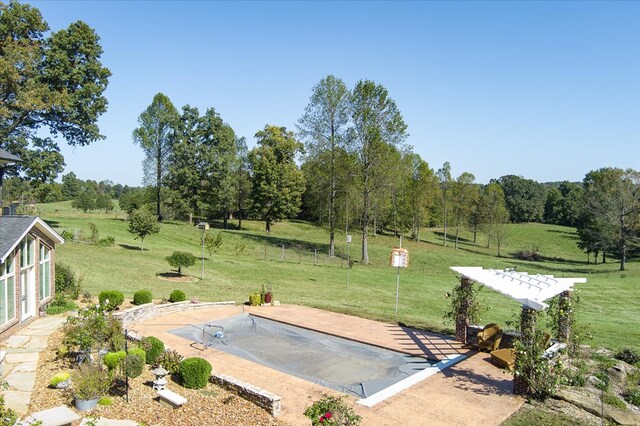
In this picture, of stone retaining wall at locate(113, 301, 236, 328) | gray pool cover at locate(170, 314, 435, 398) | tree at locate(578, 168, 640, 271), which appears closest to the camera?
gray pool cover at locate(170, 314, 435, 398)

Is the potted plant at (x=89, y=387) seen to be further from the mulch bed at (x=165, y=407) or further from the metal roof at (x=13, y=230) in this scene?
the metal roof at (x=13, y=230)

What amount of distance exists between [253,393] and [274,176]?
152ft

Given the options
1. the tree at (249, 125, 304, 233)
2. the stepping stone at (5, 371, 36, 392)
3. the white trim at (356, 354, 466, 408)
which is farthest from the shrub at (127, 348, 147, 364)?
the tree at (249, 125, 304, 233)

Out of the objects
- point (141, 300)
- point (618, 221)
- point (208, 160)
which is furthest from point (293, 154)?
point (141, 300)

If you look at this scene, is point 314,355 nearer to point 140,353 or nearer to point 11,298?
point 140,353

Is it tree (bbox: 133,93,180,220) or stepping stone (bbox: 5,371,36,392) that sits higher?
tree (bbox: 133,93,180,220)

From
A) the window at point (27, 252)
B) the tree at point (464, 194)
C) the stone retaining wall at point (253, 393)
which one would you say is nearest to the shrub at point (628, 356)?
the stone retaining wall at point (253, 393)

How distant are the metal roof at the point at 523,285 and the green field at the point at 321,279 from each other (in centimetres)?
283

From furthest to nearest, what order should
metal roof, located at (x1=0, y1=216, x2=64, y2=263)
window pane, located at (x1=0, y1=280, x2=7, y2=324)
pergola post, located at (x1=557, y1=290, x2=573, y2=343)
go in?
window pane, located at (x1=0, y1=280, x2=7, y2=324)
metal roof, located at (x1=0, y1=216, x2=64, y2=263)
pergola post, located at (x1=557, y1=290, x2=573, y2=343)

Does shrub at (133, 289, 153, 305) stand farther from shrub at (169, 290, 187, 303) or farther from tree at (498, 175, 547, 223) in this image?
tree at (498, 175, 547, 223)

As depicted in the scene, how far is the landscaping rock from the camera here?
9.71 metres

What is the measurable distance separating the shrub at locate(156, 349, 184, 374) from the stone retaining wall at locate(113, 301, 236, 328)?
437 centimetres

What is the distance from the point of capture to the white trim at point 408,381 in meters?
10.5

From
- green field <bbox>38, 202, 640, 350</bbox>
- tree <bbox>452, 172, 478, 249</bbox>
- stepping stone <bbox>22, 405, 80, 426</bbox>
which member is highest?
tree <bbox>452, 172, 478, 249</bbox>
